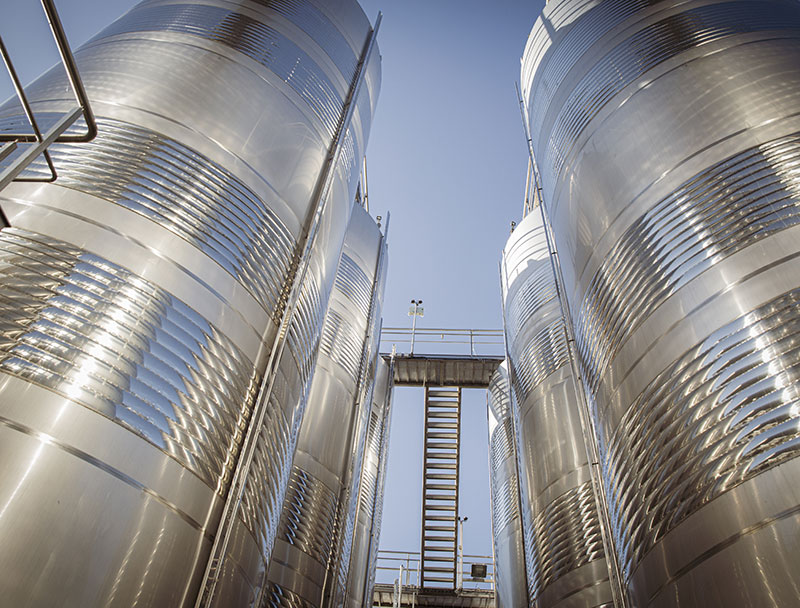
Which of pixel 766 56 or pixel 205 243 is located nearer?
pixel 205 243

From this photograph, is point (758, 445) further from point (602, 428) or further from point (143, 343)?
point (143, 343)

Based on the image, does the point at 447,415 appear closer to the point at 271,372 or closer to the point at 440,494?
the point at 440,494

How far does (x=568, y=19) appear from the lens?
6617 millimetres

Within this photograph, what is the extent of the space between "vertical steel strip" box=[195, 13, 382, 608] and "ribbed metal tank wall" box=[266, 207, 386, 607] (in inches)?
123

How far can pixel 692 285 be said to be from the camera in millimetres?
3398

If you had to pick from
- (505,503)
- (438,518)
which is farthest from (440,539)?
(505,503)

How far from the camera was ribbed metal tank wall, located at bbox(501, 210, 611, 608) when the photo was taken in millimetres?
6289

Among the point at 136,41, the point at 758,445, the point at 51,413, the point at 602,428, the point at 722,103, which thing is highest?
the point at 136,41

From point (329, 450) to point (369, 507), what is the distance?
108 inches

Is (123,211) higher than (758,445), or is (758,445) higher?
(123,211)

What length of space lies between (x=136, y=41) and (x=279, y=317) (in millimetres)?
2705

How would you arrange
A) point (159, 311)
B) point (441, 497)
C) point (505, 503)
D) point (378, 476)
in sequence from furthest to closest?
point (441, 497) < point (378, 476) < point (505, 503) < point (159, 311)

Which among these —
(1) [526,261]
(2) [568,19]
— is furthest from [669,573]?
(1) [526,261]

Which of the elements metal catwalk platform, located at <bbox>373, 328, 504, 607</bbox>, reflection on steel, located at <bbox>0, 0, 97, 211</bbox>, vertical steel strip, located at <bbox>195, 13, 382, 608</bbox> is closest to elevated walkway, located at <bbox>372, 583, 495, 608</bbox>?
metal catwalk platform, located at <bbox>373, 328, 504, 607</bbox>
